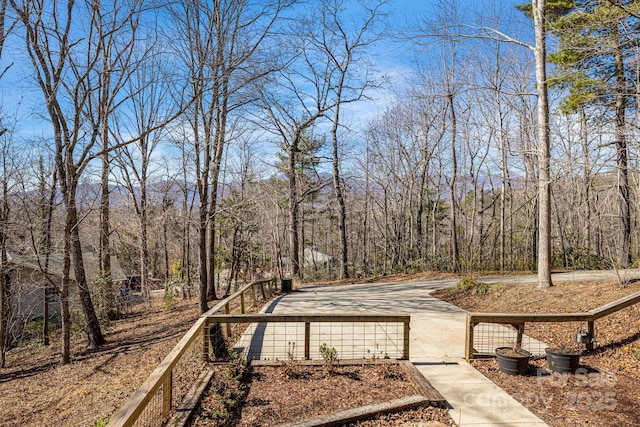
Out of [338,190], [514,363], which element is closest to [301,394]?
[514,363]

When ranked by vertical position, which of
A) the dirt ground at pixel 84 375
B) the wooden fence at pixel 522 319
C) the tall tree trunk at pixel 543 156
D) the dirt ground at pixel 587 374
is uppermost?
the tall tree trunk at pixel 543 156

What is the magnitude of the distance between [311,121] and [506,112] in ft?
→ 31.9

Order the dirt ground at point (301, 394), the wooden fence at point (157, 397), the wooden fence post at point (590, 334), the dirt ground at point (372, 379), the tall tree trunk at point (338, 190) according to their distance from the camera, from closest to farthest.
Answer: the wooden fence at point (157, 397), the dirt ground at point (301, 394), the dirt ground at point (372, 379), the wooden fence post at point (590, 334), the tall tree trunk at point (338, 190)

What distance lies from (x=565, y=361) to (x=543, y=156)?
5.45 m

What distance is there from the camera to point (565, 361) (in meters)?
5.15

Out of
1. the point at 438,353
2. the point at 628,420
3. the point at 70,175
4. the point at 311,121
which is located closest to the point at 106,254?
the point at 70,175

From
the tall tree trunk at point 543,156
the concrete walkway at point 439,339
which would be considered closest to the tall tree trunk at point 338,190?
the concrete walkway at point 439,339

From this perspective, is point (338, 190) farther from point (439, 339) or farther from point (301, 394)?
point (301, 394)

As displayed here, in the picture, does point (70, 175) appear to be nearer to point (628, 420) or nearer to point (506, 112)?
point (628, 420)

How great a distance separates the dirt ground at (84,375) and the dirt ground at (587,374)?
16.5 feet

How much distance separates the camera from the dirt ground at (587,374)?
13.4 ft

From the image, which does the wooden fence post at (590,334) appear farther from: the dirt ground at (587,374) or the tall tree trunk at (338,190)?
the tall tree trunk at (338,190)

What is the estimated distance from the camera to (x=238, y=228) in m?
14.9

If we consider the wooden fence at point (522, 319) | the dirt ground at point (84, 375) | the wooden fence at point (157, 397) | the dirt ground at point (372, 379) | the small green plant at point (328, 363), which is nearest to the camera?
the wooden fence at point (157, 397)
